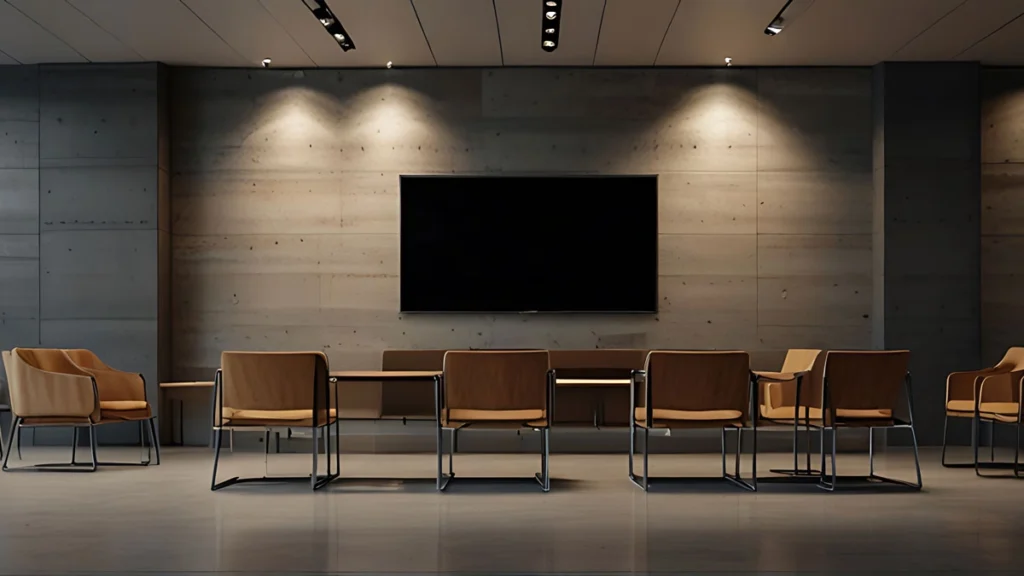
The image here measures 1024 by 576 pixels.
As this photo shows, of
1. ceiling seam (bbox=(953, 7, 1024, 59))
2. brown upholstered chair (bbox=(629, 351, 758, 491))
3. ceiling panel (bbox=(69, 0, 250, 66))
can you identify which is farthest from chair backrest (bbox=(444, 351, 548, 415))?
ceiling seam (bbox=(953, 7, 1024, 59))

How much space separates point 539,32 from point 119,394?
14.8ft

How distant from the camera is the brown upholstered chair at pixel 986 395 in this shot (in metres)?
7.33

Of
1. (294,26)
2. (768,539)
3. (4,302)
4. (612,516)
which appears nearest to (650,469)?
(612,516)

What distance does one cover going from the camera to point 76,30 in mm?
8359

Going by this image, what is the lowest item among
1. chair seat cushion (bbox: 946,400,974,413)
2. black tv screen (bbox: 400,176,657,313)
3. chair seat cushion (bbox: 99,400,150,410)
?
chair seat cushion (bbox: 99,400,150,410)

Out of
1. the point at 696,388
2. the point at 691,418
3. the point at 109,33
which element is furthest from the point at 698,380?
the point at 109,33

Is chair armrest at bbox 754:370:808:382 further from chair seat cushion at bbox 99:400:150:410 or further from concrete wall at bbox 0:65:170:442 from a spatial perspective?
concrete wall at bbox 0:65:170:442

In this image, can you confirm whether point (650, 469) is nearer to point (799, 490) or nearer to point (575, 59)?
point (799, 490)

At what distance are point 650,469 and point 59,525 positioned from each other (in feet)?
13.2

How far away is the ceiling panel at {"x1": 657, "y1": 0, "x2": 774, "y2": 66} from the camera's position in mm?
7844

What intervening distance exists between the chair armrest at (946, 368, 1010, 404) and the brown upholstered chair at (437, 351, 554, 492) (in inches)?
136

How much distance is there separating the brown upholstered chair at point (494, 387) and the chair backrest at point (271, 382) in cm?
79

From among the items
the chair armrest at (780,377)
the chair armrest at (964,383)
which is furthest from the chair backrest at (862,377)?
the chair armrest at (964,383)

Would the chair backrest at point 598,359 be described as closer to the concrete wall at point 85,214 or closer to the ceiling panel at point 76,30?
the concrete wall at point 85,214
